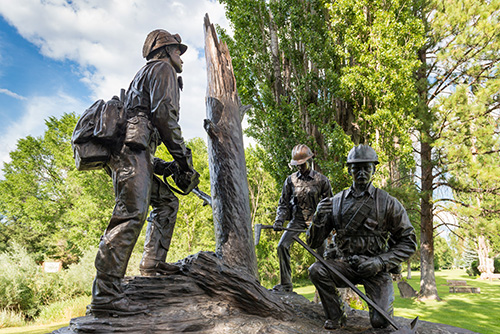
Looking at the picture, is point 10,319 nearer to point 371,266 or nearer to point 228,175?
point 228,175

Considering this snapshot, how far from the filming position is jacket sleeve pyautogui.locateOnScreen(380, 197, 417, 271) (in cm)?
280

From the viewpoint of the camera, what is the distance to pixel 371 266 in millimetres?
2744

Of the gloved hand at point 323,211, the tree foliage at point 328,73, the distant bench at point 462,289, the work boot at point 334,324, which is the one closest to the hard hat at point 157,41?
the gloved hand at point 323,211

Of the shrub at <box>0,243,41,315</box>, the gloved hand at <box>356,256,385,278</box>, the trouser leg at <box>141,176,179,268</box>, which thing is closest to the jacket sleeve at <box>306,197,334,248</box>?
the gloved hand at <box>356,256,385,278</box>

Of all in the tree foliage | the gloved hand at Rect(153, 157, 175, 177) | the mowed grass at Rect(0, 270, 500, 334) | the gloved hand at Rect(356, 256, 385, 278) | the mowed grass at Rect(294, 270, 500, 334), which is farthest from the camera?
the tree foliage

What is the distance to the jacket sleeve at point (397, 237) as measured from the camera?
280 centimetres

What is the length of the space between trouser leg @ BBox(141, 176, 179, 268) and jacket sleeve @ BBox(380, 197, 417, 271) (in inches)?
86.2

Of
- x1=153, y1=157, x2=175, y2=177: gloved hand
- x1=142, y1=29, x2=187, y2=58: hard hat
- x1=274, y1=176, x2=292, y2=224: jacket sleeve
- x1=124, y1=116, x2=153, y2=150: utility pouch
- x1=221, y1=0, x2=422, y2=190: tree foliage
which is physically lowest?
x1=274, y1=176, x2=292, y2=224: jacket sleeve

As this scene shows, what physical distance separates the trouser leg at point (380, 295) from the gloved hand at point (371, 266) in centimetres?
13

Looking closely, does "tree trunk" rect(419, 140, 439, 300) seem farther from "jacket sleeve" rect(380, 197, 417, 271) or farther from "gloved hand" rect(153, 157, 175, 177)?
"gloved hand" rect(153, 157, 175, 177)

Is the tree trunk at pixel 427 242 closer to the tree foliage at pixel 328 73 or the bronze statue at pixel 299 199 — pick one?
the tree foliage at pixel 328 73

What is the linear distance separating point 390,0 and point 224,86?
20.7 feet

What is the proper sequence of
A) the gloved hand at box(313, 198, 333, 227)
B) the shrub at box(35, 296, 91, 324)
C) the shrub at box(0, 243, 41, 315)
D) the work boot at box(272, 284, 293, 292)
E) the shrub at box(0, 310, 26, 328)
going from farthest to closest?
the shrub at box(0, 243, 41, 315), the shrub at box(35, 296, 91, 324), the shrub at box(0, 310, 26, 328), the work boot at box(272, 284, 293, 292), the gloved hand at box(313, 198, 333, 227)

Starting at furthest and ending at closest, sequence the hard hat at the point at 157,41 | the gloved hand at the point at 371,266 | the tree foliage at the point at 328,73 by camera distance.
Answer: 1. the tree foliage at the point at 328,73
2. the hard hat at the point at 157,41
3. the gloved hand at the point at 371,266
